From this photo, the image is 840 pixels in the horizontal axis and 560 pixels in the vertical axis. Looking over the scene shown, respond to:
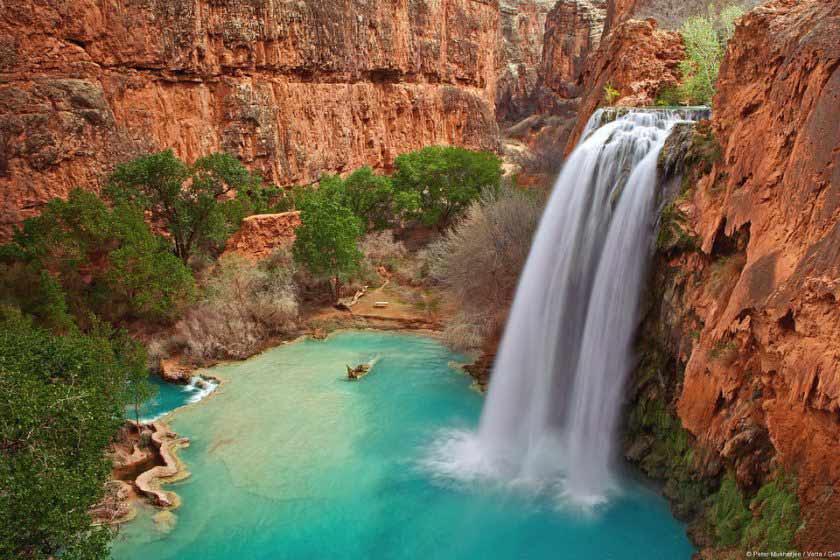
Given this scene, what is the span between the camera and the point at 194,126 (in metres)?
24.6

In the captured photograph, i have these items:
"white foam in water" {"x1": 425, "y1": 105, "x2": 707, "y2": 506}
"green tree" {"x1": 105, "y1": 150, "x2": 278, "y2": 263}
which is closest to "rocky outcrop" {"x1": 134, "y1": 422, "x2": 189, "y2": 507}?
"white foam in water" {"x1": 425, "y1": 105, "x2": 707, "y2": 506}

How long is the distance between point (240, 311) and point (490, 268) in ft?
28.5

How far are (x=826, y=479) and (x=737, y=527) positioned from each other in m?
2.12

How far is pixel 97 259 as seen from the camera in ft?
56.9

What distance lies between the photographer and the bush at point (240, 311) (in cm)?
1772

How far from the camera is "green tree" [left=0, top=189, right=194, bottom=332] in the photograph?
16.2 m

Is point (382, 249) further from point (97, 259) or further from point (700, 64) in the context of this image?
point (700, 64)

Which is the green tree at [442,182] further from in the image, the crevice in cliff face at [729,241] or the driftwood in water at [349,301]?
the crevice in cliff face at [729,241]

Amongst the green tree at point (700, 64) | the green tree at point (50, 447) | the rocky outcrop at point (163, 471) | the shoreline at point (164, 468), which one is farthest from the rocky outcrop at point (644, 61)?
the green tree at point (50, 447)

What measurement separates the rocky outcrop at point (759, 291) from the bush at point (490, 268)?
18.6 feet

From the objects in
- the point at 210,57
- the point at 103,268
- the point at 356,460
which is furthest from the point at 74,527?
the point at 210,57

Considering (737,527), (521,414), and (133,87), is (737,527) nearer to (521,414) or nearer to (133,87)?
(521,414)

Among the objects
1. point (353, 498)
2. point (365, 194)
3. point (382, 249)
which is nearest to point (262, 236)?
point (382, 249)

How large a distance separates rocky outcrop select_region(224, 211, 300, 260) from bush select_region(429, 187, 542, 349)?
344 inches
